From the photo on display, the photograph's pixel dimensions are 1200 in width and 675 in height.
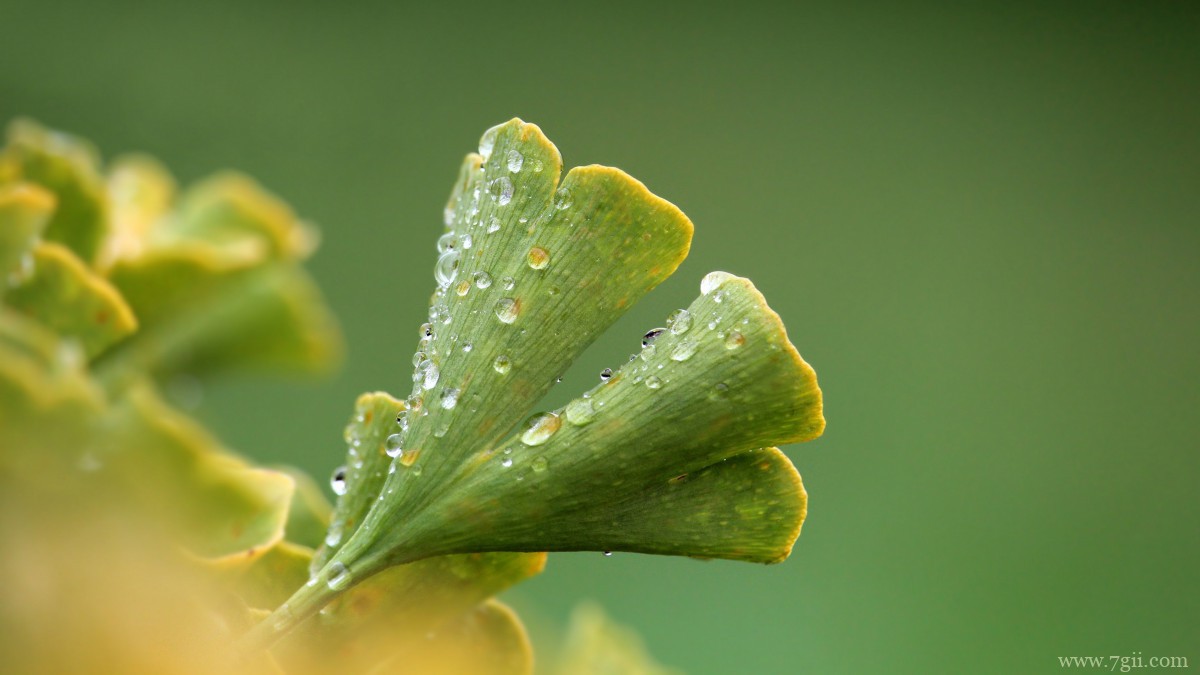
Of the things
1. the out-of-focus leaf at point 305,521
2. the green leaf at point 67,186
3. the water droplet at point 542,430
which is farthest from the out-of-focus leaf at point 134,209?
the water droplet at point 542,430

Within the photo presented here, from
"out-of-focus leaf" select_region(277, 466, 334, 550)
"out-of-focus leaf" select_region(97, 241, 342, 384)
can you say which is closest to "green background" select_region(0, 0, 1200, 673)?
"out-of-focus leaf" select_region(97, 241, 342, 384)

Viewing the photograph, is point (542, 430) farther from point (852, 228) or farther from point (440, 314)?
point (852, 228)

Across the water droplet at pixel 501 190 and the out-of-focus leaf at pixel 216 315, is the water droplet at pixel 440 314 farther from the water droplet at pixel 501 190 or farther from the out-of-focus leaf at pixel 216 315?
the out-of-focus leaf at pixel 216 315

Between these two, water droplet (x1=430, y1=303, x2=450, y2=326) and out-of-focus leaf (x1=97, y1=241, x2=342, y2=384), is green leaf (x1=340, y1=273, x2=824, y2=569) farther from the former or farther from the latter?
out-of-focus leaf (x1=97, y1=241, x2=342, y2=384)

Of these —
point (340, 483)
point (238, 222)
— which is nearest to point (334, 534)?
point (340, 483)

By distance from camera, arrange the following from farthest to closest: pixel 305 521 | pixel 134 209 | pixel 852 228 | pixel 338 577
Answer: pixel 852 228, pixel 134 209, pixel 305 521, pixel 338 577

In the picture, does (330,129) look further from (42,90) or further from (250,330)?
(250,330)
